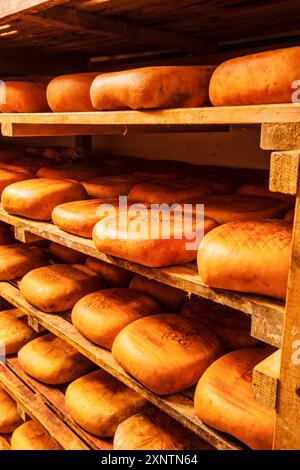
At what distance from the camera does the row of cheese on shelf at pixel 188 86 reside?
0.97 metres

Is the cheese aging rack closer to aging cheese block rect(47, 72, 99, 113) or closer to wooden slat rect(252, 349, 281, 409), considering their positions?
wooden slat rect(252, 349, 281, 409)

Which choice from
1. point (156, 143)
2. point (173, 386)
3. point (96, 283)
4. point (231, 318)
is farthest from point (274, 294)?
point (156, 143)

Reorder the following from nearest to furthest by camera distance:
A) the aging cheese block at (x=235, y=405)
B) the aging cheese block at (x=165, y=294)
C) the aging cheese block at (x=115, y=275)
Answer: the aging cheese block at (x=235, y=405) → the aging cheese block at (x=165, y=294) → the aging cheese block at (x=115, y=275)

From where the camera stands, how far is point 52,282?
1931mm

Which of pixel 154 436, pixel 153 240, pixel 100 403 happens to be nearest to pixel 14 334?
pixel 100 403

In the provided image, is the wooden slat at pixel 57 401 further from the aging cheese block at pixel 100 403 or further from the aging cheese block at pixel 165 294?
the aging cheese block at pixel 165 294

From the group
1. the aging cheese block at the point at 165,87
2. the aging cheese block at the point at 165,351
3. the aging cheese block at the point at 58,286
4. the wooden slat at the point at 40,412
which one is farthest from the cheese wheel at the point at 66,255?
the aging cheese block at the point at 165,87

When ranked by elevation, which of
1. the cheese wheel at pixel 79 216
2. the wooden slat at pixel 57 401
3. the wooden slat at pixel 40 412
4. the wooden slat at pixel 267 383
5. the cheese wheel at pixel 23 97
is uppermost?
the cheese wheel at pixel 23 97

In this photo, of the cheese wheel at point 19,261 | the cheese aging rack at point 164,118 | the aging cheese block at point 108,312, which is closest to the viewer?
the cheese aging rack at point 164,118

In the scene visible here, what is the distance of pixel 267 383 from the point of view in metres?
0.91

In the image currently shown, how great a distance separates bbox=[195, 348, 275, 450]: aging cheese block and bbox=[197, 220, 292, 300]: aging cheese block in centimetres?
31

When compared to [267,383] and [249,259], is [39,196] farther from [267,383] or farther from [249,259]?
[267,383]

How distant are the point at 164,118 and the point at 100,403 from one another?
1.10 m

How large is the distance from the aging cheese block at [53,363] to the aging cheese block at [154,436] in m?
0.46
